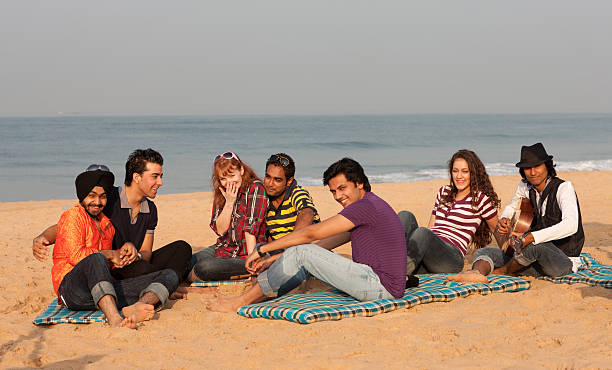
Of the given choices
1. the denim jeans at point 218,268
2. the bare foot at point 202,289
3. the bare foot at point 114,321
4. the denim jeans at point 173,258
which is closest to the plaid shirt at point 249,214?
the denim jeans at point 218,268

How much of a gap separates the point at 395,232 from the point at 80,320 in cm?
245

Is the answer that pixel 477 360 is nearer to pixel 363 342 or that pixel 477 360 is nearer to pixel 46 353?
pixel 363 342

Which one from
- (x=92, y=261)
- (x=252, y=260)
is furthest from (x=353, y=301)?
(x=92, y=261)

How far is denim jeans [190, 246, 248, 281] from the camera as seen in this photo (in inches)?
255

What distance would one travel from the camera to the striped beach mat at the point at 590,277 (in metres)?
5.91

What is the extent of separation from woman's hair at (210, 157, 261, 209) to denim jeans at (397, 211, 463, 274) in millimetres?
1531

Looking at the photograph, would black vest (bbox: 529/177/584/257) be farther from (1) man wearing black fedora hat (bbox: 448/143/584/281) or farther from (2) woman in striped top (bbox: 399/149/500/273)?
(2) woman in striped top (bbox: 399/149/500/273)

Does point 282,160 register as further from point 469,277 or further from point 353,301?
point 469,277

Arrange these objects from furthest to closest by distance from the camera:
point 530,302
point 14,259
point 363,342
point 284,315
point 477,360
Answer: point 14,259 < point 530,302 < point 284,315 < point 363,342 < point 477,360

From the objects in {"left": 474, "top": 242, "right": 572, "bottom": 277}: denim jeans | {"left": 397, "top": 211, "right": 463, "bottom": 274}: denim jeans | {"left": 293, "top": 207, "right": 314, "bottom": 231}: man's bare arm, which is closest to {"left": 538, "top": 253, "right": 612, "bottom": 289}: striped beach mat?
{"left": 474, "top": 242, "right": 572, "bottom": 277}: denim jeans

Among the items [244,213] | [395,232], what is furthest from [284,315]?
[244,213]

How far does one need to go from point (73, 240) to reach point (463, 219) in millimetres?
3491

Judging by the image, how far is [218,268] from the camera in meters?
6.48

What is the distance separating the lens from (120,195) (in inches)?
231
